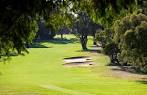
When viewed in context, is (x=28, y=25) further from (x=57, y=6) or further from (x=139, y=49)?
(x=139, y=49)

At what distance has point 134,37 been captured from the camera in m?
46.3

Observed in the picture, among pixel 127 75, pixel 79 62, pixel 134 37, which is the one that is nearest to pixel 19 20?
pixel 134 37

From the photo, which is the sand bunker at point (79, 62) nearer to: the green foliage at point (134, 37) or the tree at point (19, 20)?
the green foliage at point (134, 37)

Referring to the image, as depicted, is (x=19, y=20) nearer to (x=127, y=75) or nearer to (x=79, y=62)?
(x=127, y=75)

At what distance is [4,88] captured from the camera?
3712 centimetres

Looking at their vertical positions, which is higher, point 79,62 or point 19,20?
point 19,20

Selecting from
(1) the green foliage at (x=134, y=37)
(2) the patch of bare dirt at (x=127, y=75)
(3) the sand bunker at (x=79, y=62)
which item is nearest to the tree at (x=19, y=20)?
(1) the green foliage at (x=134, y=37)

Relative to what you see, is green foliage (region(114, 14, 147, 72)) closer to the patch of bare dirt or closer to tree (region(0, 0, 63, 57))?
the patch of bare dirt

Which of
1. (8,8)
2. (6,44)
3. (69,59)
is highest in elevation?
(8,8)

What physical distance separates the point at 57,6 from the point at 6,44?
1.81 metres

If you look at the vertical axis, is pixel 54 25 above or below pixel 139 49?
above

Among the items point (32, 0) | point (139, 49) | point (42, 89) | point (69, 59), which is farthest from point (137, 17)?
point (32, 0)

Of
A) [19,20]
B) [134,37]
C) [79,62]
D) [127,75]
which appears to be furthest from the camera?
[79,62]

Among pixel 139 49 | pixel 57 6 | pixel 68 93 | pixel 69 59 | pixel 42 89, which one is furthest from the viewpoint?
pixel 69 59
